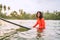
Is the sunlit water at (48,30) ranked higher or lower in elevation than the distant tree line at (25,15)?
lower

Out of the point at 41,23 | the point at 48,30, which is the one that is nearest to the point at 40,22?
the point at 41,23

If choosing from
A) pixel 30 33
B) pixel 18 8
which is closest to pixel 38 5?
pixel 18 8

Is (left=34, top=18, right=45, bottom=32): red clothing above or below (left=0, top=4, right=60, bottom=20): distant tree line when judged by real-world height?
below

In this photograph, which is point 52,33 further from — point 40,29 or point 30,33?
point 30,33

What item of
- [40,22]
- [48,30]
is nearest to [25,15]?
[40,22]

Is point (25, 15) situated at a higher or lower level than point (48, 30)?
higher

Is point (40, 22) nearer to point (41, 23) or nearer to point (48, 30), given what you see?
point (41, 23)

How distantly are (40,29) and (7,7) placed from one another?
57 cm

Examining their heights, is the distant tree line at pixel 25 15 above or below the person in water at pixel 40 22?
above

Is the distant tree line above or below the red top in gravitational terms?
above

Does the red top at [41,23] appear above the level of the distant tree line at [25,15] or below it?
below

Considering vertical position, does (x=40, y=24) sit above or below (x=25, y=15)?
below

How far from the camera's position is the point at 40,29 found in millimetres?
2004

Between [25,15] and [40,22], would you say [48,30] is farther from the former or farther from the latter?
[25,15]
